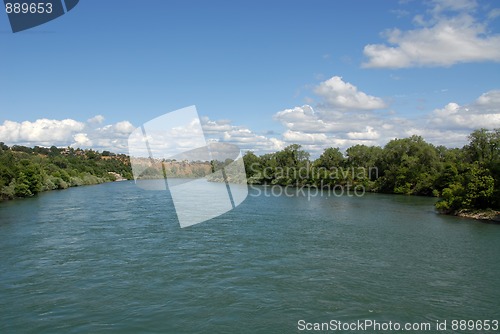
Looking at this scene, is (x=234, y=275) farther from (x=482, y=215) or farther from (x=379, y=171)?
(x=379, y=171)

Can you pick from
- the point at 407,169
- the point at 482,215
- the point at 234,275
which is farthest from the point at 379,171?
the point at 234,275

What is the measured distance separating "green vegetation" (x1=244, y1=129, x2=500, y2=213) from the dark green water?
7.86m

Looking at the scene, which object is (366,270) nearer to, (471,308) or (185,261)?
(471,308)

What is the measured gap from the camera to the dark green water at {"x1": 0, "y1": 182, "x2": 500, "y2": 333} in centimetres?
1168

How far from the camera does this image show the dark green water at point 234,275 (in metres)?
11.7

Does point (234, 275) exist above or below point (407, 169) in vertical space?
below

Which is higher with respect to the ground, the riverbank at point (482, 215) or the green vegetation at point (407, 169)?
the green vegetation at point (407, 169)

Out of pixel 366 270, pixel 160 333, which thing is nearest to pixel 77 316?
pixel 160 333

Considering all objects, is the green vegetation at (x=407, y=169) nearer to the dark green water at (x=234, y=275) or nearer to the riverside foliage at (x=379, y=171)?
the riverside foliage at (x=379, y=171)

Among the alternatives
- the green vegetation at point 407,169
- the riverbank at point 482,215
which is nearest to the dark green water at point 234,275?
the riverbank at point 482,215

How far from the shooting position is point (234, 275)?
15430mm

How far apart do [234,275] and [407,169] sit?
53984 mm

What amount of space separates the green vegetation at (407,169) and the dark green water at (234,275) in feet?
25.8

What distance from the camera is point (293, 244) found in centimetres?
2108
